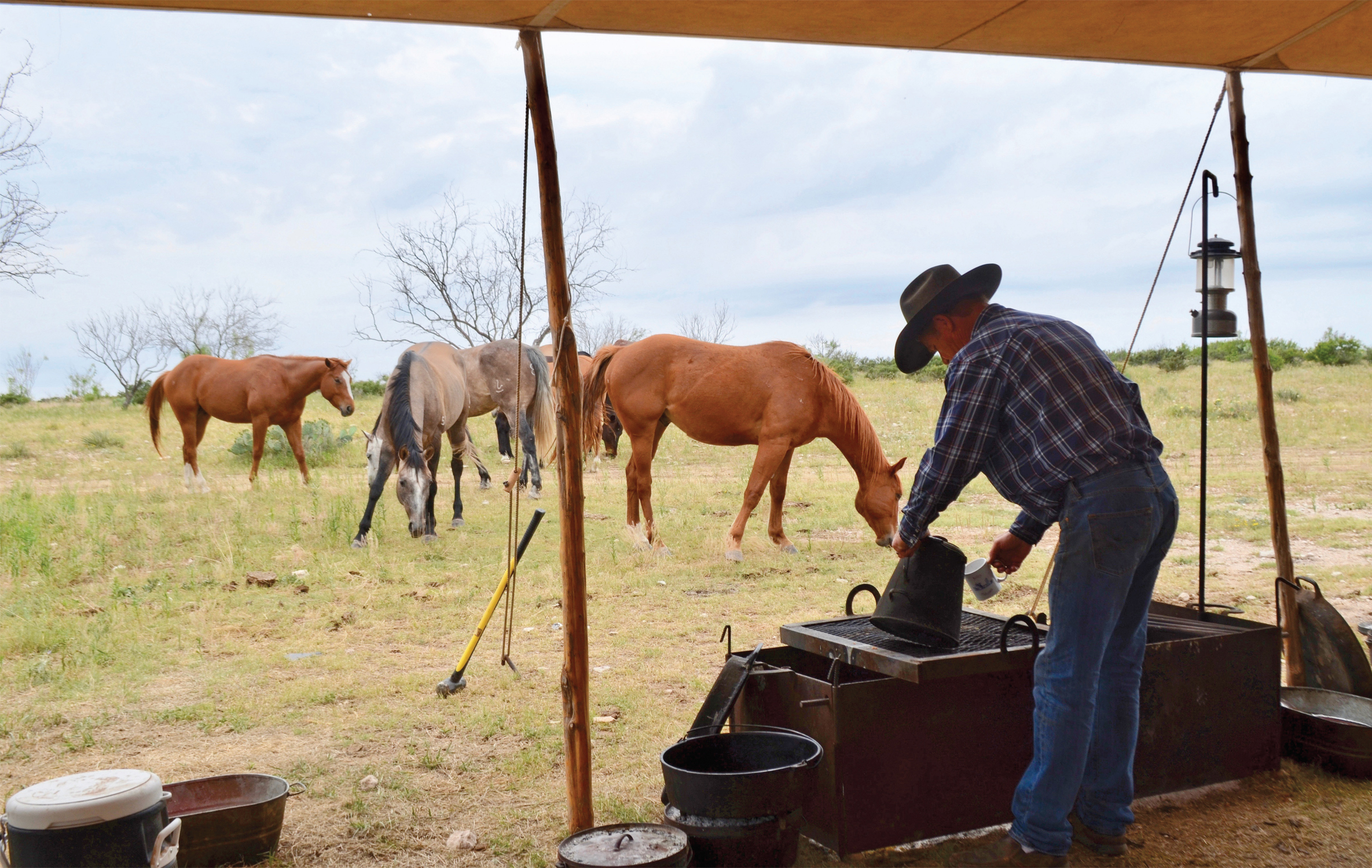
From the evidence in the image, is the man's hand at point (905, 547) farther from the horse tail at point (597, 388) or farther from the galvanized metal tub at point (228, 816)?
the horse tail at point (597, 388)

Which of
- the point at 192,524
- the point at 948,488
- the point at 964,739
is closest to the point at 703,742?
the point at 964,739

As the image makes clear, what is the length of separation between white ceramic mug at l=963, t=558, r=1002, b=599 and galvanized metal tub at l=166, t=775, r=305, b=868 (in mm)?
2530

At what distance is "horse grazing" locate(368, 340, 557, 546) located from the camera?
877 centimetres

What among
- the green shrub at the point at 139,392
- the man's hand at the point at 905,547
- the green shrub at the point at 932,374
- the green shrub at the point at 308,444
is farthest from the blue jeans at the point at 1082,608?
the green shrub at the point at 139,392

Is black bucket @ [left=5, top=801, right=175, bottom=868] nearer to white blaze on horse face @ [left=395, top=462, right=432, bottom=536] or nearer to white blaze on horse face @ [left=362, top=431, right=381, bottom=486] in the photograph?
white blaze on horse face @ [left=395, top=462, right=432, bottom=536]

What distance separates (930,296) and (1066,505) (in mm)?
809

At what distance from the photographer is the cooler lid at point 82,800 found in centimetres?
227

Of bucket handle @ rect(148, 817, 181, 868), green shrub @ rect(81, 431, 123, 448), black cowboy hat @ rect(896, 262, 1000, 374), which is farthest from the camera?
green shrub @ rect(81, 431, 123, 448)

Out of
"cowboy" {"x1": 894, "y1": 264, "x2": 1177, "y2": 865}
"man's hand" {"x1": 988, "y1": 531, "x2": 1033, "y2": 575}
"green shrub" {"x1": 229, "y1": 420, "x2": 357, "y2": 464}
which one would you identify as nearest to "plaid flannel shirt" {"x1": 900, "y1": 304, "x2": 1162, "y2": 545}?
"cowboy" {"x1": 894, "y1": 264, "x2": 1177, "y2": 865}

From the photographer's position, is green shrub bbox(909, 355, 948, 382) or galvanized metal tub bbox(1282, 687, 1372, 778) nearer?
galvanized metal tub bbox(1282, 687, 1372, 778)

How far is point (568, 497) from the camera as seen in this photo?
3.14 metres

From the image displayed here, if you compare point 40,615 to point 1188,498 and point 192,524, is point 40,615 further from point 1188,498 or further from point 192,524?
point 1188,498

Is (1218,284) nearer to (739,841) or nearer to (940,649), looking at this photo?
(940,649)

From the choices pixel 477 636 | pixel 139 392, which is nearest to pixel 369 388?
pixel 139 392
